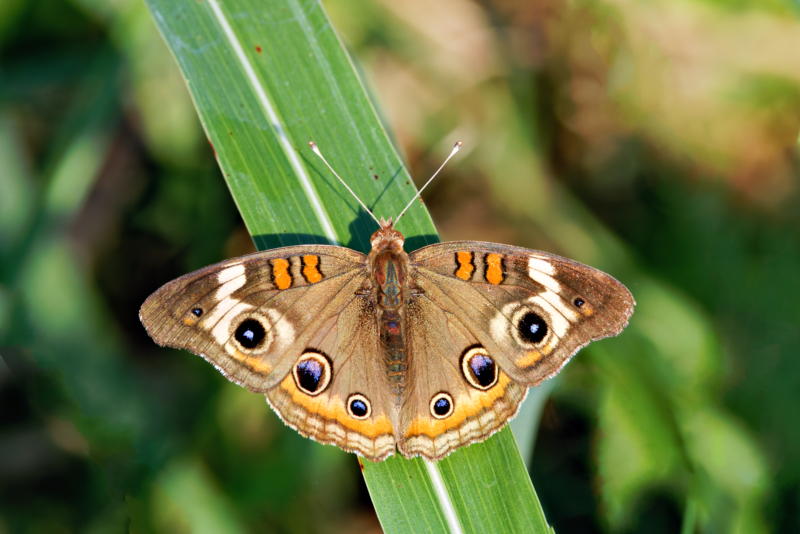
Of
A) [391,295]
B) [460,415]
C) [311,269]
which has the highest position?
[311,269]

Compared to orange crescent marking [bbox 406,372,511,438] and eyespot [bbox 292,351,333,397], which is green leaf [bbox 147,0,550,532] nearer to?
eyespot [bbox 292,351,333,397]

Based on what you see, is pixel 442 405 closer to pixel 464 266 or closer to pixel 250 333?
pixel 464 266

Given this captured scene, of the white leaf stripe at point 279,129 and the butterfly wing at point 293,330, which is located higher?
the white leaf stripe at point 279,129

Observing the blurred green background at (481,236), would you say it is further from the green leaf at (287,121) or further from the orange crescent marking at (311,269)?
the orange crescent marking at (311,269)

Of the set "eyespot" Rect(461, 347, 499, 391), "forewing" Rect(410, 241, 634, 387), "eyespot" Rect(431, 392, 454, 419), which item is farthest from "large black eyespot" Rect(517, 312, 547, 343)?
"eyespot" Rect(431, 392, 454, 419)

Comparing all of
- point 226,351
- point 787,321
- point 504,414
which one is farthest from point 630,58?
point 226,351

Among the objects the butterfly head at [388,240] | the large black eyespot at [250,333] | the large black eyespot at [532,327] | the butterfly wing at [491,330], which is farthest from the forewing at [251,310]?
the large black eyespot at [532,327]

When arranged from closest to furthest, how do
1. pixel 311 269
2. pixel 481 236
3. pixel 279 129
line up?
pixel 311 269
pixel 279 129
pixel 481 236

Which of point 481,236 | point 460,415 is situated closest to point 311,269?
point 460,415
